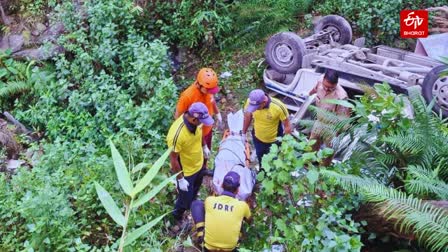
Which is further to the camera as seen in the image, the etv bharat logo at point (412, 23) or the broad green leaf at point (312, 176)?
the etv bharat logo at point (412, 23)

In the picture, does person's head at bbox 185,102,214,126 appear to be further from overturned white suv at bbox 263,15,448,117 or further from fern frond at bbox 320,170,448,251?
overturned white suv at bbox 263,15,448,117

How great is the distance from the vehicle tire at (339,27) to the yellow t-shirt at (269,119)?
2935 mm

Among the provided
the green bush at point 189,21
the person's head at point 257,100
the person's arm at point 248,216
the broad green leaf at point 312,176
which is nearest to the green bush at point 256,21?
the green bush at point 189,21

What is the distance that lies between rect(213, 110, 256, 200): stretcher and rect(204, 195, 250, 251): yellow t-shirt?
90 centimetres

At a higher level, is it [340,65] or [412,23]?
[412,23]

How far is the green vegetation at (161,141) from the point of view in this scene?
3.38 m

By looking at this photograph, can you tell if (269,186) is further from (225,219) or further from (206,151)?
(206,151)

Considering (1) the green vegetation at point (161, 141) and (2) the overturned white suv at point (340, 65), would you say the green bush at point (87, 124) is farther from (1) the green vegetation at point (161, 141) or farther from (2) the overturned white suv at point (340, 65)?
(2) the overturned white suv at point (340, 65)

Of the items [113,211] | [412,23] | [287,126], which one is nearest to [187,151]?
[287,126]

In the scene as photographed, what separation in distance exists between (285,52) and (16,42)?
5.09 metres

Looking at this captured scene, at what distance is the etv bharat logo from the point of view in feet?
25.9

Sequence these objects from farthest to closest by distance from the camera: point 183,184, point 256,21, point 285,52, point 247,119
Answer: point 256,21 < point 285,52 < point 247,119 < point 183,184

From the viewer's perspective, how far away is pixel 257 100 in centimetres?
508

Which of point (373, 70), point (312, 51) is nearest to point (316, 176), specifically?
point (373, 70)
